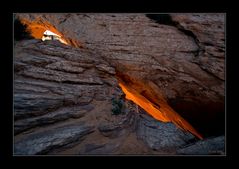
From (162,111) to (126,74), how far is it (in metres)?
3.52

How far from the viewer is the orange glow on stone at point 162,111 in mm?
13438

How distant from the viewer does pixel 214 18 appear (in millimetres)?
11719

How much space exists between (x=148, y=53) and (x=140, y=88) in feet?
6.89

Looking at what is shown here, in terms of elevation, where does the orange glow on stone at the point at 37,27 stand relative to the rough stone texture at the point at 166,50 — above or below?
above

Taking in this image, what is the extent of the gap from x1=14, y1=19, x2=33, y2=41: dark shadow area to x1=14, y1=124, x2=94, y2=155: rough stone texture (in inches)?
207

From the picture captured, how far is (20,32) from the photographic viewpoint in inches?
471

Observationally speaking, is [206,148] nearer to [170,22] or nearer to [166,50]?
[166,50]

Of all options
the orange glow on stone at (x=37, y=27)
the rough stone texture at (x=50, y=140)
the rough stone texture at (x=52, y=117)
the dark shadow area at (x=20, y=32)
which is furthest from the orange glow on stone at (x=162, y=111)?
the dark shadow area at (x=20, y=32)

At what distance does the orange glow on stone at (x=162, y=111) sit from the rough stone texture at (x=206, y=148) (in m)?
2.74

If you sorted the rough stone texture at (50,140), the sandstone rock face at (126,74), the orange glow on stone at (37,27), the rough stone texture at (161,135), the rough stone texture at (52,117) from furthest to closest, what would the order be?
the orange glow on stone at (37,27), the sandstone rock face at (126,74), the rough stone texture at (161,135), the rough stone texture at (52,117), the rough stone texture at (50,140)

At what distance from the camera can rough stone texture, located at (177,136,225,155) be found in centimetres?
970

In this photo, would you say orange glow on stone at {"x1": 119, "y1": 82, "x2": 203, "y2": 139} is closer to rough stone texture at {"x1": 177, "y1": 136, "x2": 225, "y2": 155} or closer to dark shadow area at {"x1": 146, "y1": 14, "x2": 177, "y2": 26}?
rough stone texture at {"x1": 177, "y1": 136, "x2": 225, "y2": 155}

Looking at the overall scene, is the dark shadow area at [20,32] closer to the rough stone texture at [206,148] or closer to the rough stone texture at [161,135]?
the rough stone texture at [161,135]

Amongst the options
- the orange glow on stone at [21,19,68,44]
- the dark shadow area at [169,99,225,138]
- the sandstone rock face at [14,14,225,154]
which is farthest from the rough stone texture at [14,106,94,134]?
the dark shadow area at [169,99,225,138]
